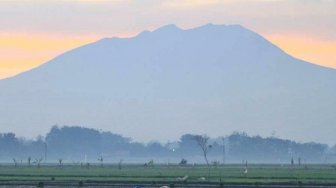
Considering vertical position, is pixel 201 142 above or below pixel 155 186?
above

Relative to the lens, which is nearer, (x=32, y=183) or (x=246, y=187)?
(x=246, y=187)

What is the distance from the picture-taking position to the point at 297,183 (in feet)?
252

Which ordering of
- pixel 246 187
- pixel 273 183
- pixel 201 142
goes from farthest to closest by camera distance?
1. pixel 201 142
2. pixel 273 183
3. pixel 246 187

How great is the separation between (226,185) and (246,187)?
241 centimetres

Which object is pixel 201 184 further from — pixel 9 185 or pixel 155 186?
pixel 9 185

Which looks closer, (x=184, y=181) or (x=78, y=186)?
(x=78, y=186)

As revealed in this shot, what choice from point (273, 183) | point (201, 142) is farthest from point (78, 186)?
point (201, 142)

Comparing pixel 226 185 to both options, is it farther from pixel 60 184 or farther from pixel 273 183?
pixel 60 184

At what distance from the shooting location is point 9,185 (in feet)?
246

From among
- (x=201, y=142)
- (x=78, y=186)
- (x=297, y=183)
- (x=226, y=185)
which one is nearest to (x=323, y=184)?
(x=297, y=183)

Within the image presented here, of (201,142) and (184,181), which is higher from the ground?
(201,142)

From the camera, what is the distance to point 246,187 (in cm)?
7119

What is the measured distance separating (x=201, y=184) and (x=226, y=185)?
2.48 m

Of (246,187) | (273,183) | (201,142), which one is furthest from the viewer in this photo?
(201,142)
